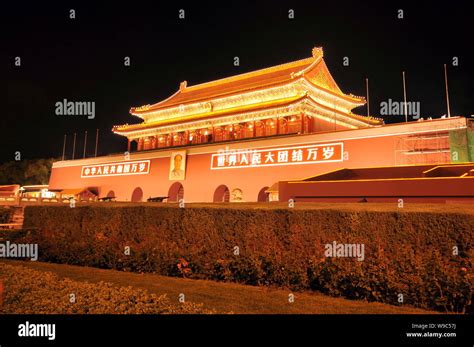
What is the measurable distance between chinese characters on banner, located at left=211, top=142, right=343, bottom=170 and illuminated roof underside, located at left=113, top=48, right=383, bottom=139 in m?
4.02

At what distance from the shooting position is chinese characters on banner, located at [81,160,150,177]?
31203mm

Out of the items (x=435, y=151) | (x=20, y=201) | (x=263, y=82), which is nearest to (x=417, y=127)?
(x=435, y=151)

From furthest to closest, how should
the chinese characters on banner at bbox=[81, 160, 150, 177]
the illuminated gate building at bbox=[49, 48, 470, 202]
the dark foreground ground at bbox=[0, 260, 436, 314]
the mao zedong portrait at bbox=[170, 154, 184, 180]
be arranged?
the chinese characters on banner at bbox=[81, 160, 150, 177] < the mao zedong portrait at bbox=[170, 154, 184, 180] < the illuminated gate building at bbox=[49, 48, 470, 202] < the dark foreground ground at bbox=[0, 260, 436, 314]

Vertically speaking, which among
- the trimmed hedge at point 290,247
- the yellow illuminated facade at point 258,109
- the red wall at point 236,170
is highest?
the yellow illuminated facade at point 258,109

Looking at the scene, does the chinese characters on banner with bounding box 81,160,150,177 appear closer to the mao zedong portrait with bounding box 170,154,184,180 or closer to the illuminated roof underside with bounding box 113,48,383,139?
the mao zedong portrait with bounding box 170,154,184,180

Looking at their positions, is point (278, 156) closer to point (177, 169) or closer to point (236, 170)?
point (236, 170)

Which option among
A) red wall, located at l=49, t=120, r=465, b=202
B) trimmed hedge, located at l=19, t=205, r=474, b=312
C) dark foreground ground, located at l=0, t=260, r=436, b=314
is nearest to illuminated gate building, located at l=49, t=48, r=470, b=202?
red wall, located at l=49, t=120, r=465, b=202

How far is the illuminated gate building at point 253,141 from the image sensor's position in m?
20.1

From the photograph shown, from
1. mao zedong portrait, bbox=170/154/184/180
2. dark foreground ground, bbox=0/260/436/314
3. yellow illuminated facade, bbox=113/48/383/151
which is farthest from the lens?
mao zedong portrait, bbox=170/154/184/180

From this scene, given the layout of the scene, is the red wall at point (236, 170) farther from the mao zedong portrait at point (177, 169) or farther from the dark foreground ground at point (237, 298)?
the dark foreground ground at point (237, 298)

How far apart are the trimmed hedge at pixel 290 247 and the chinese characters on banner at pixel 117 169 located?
20938 millimetres

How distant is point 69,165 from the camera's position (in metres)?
37.3

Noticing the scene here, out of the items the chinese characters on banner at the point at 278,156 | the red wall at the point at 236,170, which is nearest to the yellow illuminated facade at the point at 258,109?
the chinese characters on banner at the point at 278,156
